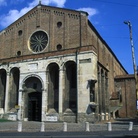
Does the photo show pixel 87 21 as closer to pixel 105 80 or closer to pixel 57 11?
pixel 57 11

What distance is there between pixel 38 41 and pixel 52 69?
5.19 m

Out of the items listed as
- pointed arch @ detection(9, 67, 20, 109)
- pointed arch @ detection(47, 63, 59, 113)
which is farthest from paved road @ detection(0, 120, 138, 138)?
pointed arch @ detection(9, 67, 20, 109)

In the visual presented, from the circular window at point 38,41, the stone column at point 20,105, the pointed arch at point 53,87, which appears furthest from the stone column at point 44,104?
the circular window at point 38,41

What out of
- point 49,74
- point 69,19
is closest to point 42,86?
point 49,74

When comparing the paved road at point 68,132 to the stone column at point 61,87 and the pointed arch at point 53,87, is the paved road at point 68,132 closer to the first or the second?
the stone column at point 61,87

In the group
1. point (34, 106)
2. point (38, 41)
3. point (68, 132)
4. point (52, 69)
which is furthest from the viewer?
point (38, 41)

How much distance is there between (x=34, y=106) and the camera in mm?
32656

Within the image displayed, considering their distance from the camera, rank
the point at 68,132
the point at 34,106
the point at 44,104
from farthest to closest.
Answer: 1. the point at 34,106
2. the point at 44,104
3. the point at 68,132

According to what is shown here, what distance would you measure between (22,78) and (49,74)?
3.68 metres

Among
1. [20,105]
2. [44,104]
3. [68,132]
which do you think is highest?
[44,104]

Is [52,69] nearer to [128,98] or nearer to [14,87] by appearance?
[14,87]

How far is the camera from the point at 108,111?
3741cm

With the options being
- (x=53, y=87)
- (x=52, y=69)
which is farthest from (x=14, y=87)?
(x=52, y=69)

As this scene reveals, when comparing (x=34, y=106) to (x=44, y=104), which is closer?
(x=44, y=104)
